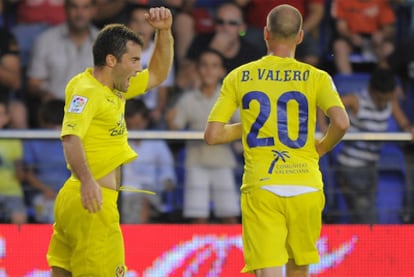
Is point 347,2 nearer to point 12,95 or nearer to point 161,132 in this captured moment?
point 161,132

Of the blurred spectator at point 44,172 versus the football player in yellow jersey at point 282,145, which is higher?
the football player in yellow jersey at point 282,145

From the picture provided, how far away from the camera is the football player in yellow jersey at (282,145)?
21.7 feet

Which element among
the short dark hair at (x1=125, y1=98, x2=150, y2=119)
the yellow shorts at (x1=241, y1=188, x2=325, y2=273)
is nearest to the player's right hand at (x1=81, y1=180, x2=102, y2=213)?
the yellow shorts at (x1=241, y1=188, x2=325, y2=273)

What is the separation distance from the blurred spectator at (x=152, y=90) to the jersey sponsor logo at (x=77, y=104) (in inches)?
179

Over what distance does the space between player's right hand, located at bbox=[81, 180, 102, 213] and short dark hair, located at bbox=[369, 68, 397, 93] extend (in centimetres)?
548

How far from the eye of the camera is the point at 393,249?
9.37 meters

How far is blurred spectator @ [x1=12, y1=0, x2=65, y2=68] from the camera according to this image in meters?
11.3

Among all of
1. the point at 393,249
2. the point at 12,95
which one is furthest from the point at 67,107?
the point at 12,95

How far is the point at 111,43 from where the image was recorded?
6723 mm

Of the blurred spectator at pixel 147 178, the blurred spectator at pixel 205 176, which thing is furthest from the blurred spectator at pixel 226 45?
the blurred spectator at pixel 147 178

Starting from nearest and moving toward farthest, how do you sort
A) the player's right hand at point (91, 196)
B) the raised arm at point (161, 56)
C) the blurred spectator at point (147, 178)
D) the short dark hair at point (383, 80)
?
1. the player's right hand at point (91, 196)
2. the raised arm at point (161, 56)
3. the blurred spectator at point (147, 178)
4. the short dark hair at point (383, 80)

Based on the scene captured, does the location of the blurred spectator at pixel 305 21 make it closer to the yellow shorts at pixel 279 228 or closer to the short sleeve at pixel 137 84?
the short sleeve at pixel 137 84

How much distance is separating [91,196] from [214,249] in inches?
125

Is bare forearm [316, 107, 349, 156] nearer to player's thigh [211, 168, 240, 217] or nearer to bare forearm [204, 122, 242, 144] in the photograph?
bare forearm [204, 122, 242, 144]
